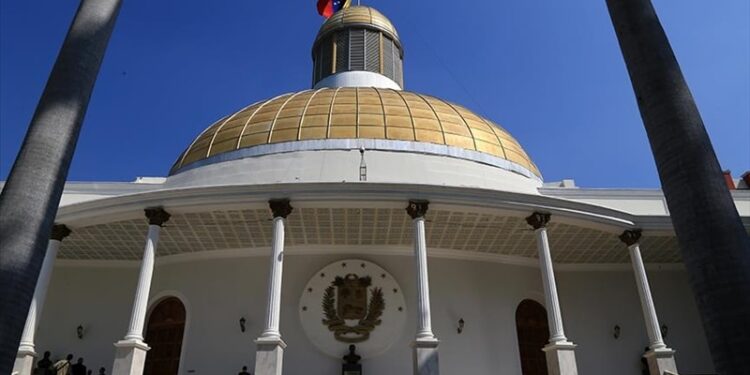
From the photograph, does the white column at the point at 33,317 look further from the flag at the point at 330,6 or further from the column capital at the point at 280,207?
the flag at the point at 330,6

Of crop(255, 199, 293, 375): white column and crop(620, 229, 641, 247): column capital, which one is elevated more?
crop(620, 229, 641, 247): column capital

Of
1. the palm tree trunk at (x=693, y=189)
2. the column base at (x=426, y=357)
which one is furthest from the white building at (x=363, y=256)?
the palm tree trunk at (x=693, y=189)

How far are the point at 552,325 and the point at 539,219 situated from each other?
2645mm

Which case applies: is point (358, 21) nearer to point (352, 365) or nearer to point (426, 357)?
point (352, 365)

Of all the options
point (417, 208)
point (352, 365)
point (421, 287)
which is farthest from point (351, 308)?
point (417, 208)

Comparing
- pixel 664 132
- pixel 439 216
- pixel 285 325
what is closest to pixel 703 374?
pixel 439 216

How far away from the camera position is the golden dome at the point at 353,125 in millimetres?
17484

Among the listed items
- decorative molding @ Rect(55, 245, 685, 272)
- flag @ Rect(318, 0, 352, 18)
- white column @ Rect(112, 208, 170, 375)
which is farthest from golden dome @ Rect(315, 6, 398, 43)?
white column @ Rect(112, 208, 170, 375)

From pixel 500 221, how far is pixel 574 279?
15.0ft

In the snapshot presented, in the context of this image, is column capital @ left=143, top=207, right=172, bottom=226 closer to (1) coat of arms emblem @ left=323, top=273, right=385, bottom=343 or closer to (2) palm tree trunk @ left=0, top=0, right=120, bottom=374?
(1) coat of arms emblem @ left=323, top=273, right=385, bottom=343

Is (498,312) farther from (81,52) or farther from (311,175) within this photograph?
(81,52)

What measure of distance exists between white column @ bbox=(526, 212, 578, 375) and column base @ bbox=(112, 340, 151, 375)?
29.6ft

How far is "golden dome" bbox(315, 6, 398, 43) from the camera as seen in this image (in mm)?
27781

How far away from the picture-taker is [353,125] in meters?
17.5
